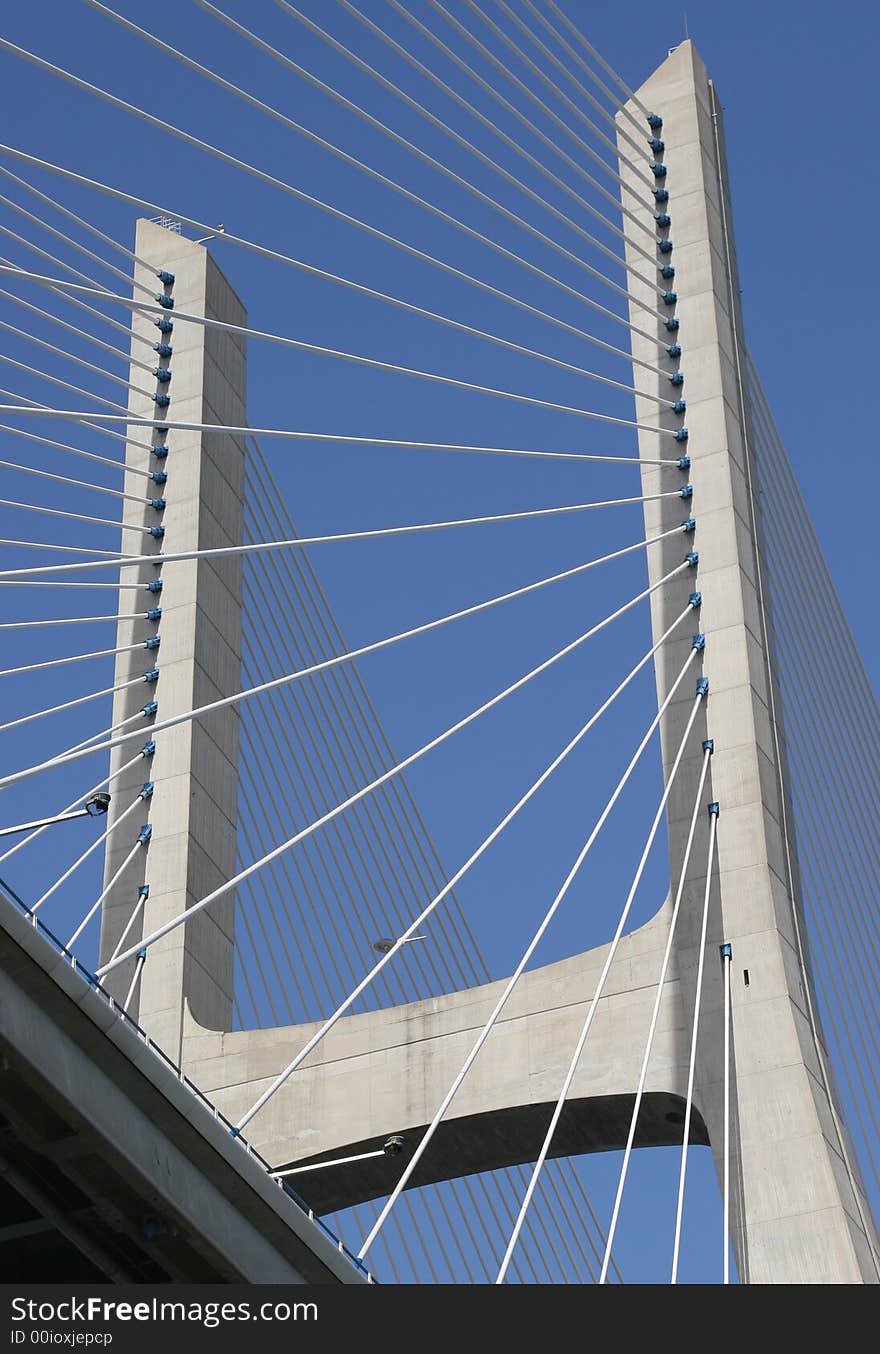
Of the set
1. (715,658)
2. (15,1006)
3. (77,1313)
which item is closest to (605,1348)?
(77,1313)

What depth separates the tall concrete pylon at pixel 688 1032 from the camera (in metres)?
26.3

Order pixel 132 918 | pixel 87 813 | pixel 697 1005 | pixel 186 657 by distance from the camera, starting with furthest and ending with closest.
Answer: pixel 186 657 < pixel 132 918 < pixel 697 1005 < pixel 87 813

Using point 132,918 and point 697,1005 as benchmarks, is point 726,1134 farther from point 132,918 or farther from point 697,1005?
point 132,918

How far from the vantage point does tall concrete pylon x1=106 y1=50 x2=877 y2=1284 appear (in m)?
26.3

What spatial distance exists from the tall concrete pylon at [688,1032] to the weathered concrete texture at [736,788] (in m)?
0.02

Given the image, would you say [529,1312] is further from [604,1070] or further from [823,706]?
[823,706]

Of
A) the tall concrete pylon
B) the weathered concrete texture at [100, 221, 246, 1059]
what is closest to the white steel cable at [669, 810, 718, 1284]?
the tall concrete pylon

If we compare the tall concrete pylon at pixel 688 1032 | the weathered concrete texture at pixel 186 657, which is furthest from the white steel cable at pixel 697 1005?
the weathered concrete texture at pixel 186 657

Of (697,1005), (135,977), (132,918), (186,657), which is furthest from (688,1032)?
(186,657)

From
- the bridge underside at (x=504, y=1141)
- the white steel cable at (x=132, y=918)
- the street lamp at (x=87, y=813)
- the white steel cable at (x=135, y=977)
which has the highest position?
the street lamp at (x=87, y=813)

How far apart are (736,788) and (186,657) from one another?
7565mm

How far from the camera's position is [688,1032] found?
1101 inches

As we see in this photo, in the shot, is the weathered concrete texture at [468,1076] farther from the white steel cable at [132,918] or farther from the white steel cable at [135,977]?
the white steel cable at [132,918]

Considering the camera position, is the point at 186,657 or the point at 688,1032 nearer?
the point at 688,1032
